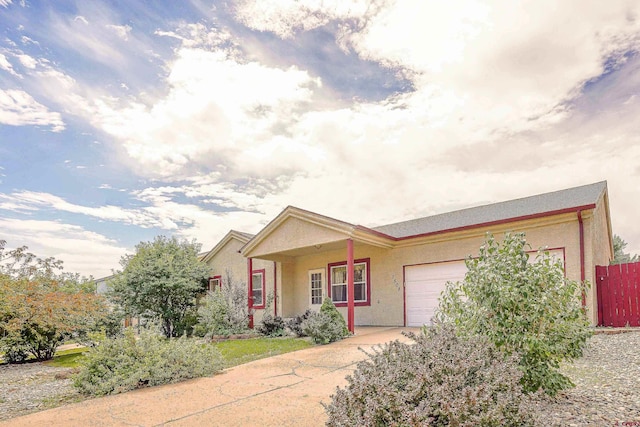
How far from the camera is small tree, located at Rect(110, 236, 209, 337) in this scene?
16031 mm

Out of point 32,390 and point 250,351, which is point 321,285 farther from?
point 32,390

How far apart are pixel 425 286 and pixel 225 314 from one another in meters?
6.68

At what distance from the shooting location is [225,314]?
1362cm

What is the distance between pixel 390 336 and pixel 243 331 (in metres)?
5.59

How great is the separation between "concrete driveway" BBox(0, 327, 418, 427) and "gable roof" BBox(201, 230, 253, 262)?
10.8m

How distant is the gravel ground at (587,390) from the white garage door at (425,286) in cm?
405

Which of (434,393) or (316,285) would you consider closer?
(434,393)

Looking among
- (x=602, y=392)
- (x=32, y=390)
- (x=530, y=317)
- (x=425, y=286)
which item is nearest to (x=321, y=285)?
(x=425, y=286)

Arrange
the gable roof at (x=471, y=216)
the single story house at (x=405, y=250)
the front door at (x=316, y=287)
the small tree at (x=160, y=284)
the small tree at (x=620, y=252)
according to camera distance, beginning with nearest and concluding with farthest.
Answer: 1. the single story house at (x=405, y=250)
2. the gable roof at (x=471, y=216)
3. the front door at (x=316, y=287)
4. the small tree at (x=160, y=284)
5. the small tree at (x=620, y=252)

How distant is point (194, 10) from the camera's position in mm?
8172

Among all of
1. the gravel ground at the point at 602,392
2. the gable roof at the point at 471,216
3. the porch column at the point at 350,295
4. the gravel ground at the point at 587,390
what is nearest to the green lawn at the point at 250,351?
the gravel ground at the point at 587,390

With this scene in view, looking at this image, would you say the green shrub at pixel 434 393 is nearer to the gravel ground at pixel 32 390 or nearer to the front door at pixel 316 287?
the gravel ground at pixel 32 390

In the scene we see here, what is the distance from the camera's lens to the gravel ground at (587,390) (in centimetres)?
373

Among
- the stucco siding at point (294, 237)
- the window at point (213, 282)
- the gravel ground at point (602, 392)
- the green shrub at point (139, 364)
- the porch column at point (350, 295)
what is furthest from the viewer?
the window at point (213, 282)
